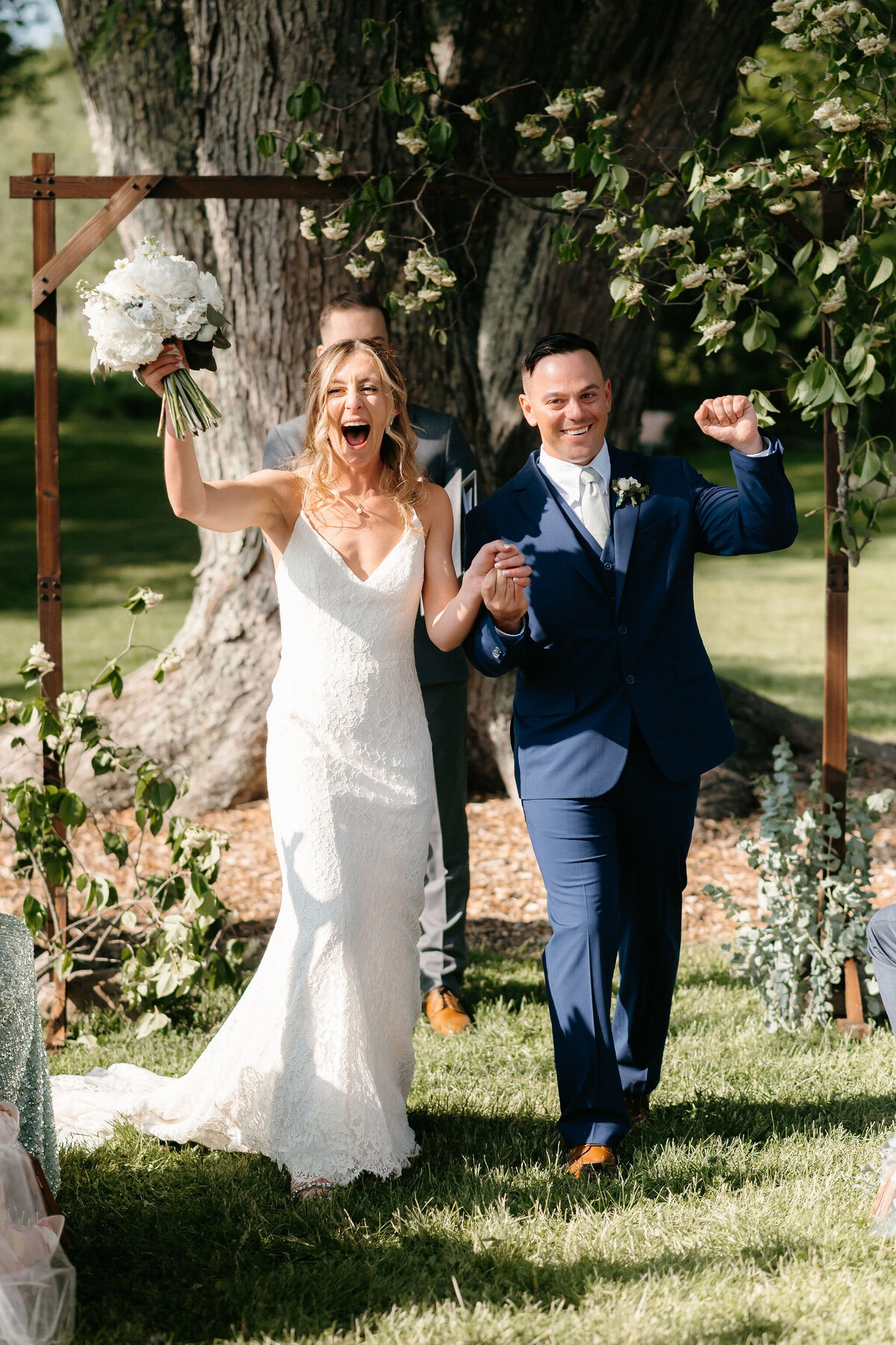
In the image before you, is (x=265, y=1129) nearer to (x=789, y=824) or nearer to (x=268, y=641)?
(x=789, y=824)

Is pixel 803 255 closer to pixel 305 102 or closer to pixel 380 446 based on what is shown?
pixel 380 446

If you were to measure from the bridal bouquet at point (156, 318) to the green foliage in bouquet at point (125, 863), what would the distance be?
1102 millimetres

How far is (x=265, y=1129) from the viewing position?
3.40m

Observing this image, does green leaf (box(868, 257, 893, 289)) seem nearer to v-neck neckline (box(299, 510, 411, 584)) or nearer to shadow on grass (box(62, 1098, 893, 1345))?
v-neck neckline (box(299, 510, 411, 584))

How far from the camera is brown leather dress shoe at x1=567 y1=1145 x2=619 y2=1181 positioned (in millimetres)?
3299

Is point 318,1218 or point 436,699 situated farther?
point 436,699

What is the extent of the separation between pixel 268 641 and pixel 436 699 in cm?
236

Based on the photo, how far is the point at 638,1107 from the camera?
12.1 ft

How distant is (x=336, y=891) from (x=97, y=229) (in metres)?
2.35

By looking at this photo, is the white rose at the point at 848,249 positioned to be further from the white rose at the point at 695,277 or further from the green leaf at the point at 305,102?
the green leaf at the point at 305,102

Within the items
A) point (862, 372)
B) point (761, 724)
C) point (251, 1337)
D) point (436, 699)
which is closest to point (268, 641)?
point (436, 699)

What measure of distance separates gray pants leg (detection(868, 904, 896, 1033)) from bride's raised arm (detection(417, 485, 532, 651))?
43.6 inches

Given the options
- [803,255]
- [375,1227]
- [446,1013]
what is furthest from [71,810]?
[803,255]

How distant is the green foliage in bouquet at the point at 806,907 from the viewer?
4.39m
